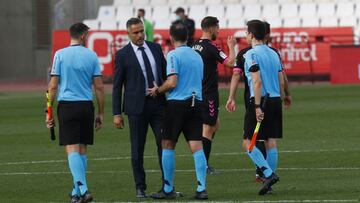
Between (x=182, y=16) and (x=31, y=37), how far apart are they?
12884mm

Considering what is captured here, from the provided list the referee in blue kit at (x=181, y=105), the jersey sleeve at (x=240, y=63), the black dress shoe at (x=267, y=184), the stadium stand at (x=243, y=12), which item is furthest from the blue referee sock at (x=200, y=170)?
the stadium stand at (x=243, y=12)

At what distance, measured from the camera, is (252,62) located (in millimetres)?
13602

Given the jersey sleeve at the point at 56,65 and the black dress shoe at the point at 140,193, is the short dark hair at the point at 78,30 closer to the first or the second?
the jersey sleeve at the point at 56,65

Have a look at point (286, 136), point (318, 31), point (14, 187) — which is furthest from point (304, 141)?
point (318, 31)

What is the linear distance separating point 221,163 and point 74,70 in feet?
15.1

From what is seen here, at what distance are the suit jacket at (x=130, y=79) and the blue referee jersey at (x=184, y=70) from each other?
381 millimetres

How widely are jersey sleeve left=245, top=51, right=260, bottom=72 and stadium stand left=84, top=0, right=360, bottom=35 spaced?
1013 inches

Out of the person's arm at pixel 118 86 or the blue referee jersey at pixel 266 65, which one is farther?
the blue referee jersey at pixel 266 65

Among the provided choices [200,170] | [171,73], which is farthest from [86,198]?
[171,73]

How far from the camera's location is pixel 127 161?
→ 17.5m

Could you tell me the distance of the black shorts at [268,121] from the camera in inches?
545

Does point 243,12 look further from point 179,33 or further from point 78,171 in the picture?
point 78,171

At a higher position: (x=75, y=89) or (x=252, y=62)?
(x=252, y=62)

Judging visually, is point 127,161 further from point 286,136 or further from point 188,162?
point 286,136
